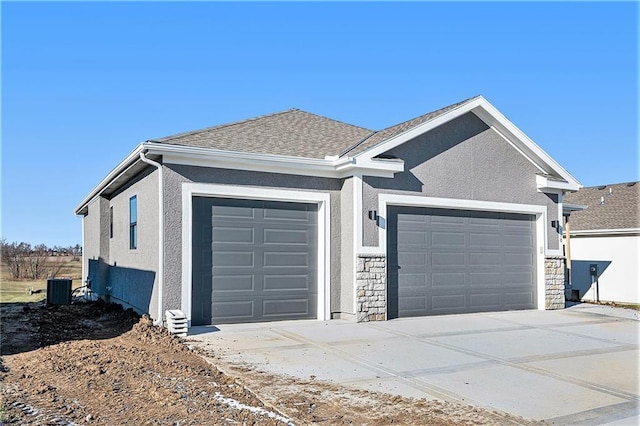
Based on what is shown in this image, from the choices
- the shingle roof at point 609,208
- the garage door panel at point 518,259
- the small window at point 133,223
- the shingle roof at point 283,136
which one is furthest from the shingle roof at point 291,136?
the shingle roof at point 609,208

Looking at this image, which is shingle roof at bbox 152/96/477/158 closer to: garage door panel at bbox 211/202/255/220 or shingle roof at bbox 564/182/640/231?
garage door panel at bbox 211/202/255/220

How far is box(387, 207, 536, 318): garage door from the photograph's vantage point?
39.3 ft

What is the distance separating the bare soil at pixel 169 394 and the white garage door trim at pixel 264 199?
169 cm

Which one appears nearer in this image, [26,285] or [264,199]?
[264,199]

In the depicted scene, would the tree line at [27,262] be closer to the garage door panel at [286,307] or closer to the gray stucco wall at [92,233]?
the gray stucco wall at [92,233]

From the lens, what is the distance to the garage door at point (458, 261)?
12.0m

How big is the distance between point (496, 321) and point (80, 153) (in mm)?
17754

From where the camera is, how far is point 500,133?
1346 centimetres

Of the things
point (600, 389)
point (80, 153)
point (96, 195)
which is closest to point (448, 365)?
point (600, 389)

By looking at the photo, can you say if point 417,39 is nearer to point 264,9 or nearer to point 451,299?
point 264,9

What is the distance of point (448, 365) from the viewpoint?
24.0 feet

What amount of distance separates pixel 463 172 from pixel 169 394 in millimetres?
9291

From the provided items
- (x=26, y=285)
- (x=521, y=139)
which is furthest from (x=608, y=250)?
(x=26, y=285)

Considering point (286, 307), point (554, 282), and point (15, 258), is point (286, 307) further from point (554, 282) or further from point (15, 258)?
point (15, 258)
